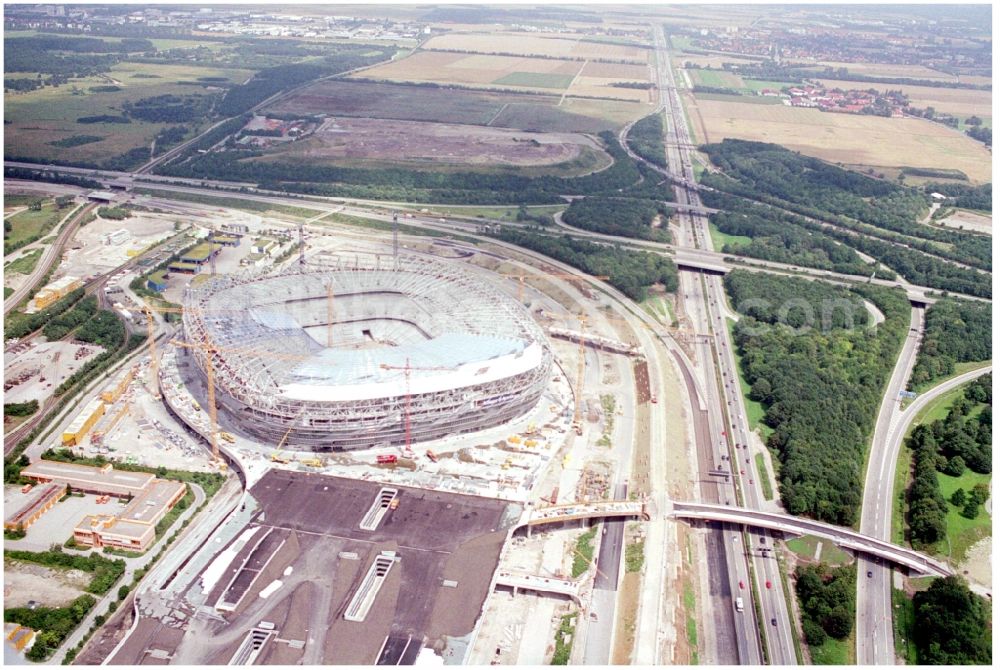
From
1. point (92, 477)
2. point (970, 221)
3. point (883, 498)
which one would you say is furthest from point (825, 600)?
point (970, 221)

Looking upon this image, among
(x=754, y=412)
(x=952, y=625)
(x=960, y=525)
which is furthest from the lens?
(x=754, y=412)

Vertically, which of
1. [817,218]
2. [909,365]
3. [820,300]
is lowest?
[909,365]

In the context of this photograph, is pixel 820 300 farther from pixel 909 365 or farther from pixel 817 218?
pixel 817 218

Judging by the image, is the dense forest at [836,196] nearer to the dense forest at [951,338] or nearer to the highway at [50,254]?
the dense forest at [951,338]

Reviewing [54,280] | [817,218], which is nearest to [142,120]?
[54,280]

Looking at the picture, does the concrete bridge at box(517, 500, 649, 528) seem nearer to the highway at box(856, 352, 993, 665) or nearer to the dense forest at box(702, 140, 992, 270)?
the highway at box(856, 352, 993, 665)

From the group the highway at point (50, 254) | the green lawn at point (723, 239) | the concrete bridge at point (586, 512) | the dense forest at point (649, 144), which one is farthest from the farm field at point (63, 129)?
the concrete bridge at point (586, 512)

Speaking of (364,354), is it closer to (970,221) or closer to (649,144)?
(970,221)

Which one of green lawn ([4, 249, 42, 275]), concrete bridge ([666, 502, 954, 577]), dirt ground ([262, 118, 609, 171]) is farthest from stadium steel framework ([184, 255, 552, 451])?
dirt ground ([262, 118, 609, 171])
